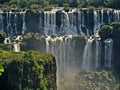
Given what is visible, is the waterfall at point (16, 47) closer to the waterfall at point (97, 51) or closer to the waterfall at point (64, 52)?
the waterfall at point (64, 52)

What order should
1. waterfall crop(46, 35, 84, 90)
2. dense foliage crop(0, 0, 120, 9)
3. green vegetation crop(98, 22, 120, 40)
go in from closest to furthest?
waterfall crop(46, 35, 84, 90) < green vegetation crop(98, 22, 120, 40) < dense foliage crop(0, 0, 120, 9)

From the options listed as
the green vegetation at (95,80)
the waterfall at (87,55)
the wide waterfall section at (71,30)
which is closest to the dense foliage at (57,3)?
the wide waterfall section at (71,30)

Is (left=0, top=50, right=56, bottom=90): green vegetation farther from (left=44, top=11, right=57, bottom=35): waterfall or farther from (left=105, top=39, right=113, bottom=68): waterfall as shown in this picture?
(left=44, top=11, right=57, bottom=35): waterfall

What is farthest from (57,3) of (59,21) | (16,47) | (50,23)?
(16,47)

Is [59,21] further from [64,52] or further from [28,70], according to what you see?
[28,70]

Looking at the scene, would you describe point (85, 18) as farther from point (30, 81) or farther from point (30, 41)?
point (30, 81)

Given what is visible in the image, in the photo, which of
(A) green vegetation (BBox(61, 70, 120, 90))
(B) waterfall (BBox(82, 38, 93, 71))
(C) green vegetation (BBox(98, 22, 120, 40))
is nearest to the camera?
(A) green vegetation (BBox(61, 70, 120, 90))

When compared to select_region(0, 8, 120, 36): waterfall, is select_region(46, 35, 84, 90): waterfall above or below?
below

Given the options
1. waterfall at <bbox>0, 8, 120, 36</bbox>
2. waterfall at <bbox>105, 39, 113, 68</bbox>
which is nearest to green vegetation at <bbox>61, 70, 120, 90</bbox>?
waterfall at <bbox>105, 39, 113, 68</bbox>
